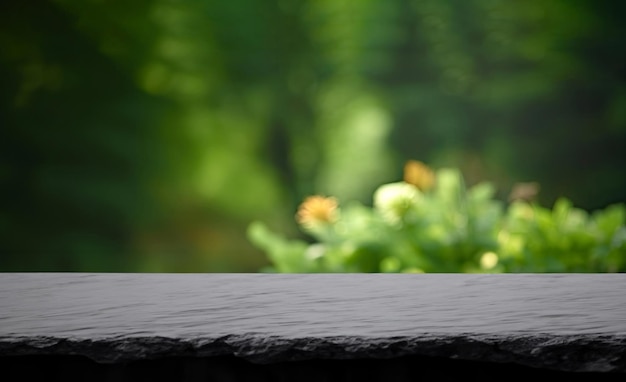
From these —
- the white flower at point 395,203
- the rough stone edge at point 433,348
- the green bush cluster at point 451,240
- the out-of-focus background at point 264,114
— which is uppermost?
the out-of-focus background at point 264,114

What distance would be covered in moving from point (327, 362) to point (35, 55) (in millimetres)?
3444

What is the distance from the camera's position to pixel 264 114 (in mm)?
3855

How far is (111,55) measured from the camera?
12.6ft

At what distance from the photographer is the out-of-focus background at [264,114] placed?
12.3ft

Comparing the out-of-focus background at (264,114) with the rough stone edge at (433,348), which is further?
the out-of-focus background at (264,114)

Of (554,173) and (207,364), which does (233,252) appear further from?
(207,364)

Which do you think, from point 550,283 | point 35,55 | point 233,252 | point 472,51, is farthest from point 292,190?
point 550,283

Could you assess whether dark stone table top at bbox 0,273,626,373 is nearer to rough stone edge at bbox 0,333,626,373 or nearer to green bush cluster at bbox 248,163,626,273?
rough stone edge at bbox 0,333,626,373

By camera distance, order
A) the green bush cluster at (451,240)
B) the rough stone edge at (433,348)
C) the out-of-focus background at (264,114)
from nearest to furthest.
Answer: the rough stone edge at (433,348) < the green bush cluster at (451,240) < the out-of-focus background at (264,114)


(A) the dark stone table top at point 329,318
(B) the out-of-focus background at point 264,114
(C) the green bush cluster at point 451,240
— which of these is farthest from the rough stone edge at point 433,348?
(B) the out-of-focus background at point 264,114

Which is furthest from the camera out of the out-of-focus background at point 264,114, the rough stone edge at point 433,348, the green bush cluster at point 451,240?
the out-of-focus background at point 264,114

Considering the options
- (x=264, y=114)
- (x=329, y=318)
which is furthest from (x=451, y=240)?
Result: (x=329, y=318)

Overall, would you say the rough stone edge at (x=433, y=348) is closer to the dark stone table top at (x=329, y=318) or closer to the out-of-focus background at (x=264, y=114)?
the dark stone table top at (x=329, y=318)

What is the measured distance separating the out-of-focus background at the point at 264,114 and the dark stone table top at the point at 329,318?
9.27 ft
